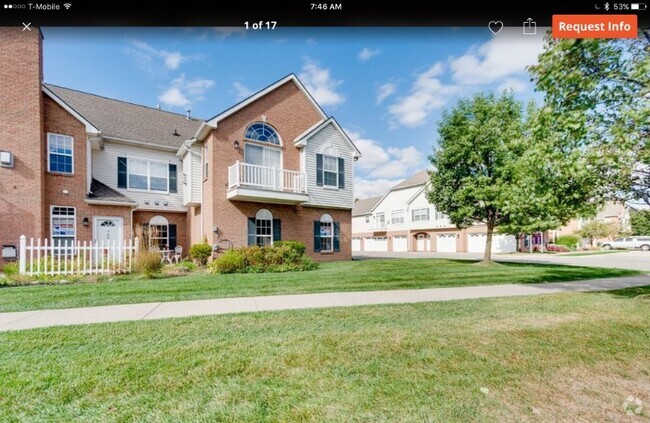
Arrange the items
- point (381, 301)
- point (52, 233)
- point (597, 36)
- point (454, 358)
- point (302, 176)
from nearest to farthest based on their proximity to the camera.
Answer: point (597, 36) < point (454, 358) < point (381, 301) < point (52, 233) < point (302, 176)

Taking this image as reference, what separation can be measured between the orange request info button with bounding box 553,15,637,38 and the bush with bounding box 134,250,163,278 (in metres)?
8.76

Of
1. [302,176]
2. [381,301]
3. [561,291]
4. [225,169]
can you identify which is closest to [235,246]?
[225,169]

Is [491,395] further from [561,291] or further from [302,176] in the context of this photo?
[302,176]

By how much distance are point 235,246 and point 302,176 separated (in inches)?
138

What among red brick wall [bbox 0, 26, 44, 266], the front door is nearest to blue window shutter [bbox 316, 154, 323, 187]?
the front door

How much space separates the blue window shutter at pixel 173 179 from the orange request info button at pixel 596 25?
13035mm

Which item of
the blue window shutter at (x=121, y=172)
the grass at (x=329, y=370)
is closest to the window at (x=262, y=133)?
the blue window shutter at (x=121, y=172)

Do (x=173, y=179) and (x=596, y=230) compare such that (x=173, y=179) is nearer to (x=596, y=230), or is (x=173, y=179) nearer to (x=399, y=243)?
(x=399, y=243)

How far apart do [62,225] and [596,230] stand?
140ft

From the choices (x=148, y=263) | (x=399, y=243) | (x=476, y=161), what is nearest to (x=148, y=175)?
(x=148, y=263)

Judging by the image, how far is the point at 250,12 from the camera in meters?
2.12

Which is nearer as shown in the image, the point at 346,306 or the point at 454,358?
the point at 454,358

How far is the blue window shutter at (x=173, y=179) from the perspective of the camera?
1218 cm

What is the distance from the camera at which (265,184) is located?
9.98 meters
